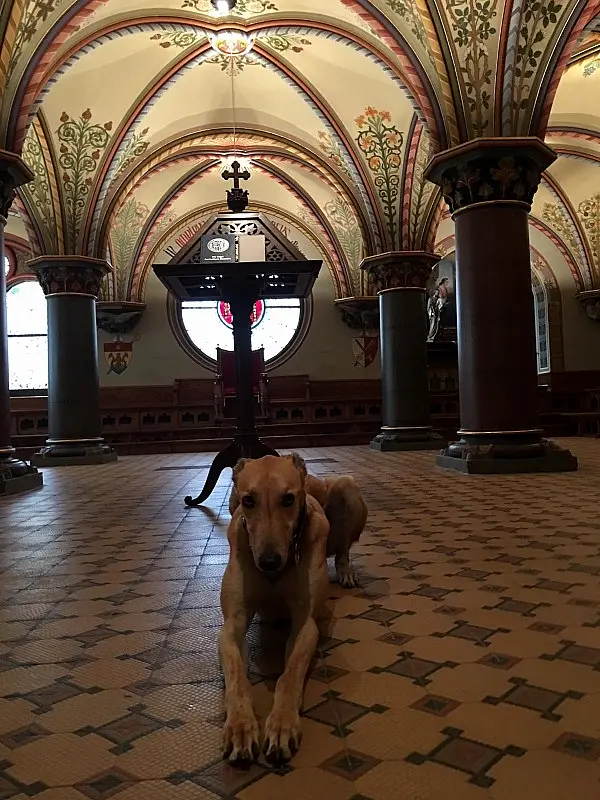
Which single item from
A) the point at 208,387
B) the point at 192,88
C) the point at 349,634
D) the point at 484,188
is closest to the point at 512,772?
the point at 349,634

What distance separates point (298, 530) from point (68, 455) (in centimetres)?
1024

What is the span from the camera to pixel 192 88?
1315cm

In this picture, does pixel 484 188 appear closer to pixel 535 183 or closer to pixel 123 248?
pixel 535 183

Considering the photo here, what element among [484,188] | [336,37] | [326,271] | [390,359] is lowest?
[390,359]

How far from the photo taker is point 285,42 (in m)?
11.4

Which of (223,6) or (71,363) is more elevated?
(223,6)

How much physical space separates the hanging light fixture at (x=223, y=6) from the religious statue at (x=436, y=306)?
11.5m

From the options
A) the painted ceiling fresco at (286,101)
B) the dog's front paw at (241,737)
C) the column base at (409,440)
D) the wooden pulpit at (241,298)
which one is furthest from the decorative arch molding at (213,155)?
the dog's front paw at (241,737)

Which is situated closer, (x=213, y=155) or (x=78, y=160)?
(x=78, y=160)

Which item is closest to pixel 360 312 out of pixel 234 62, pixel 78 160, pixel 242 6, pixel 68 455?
pixel 234 62

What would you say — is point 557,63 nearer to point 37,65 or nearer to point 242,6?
point 242,6

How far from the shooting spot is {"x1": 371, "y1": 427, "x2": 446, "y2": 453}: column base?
12.4m

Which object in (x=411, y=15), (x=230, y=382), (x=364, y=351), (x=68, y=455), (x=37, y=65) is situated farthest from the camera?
(x=364, y=351)

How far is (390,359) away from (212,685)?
Answer: 1082cm
